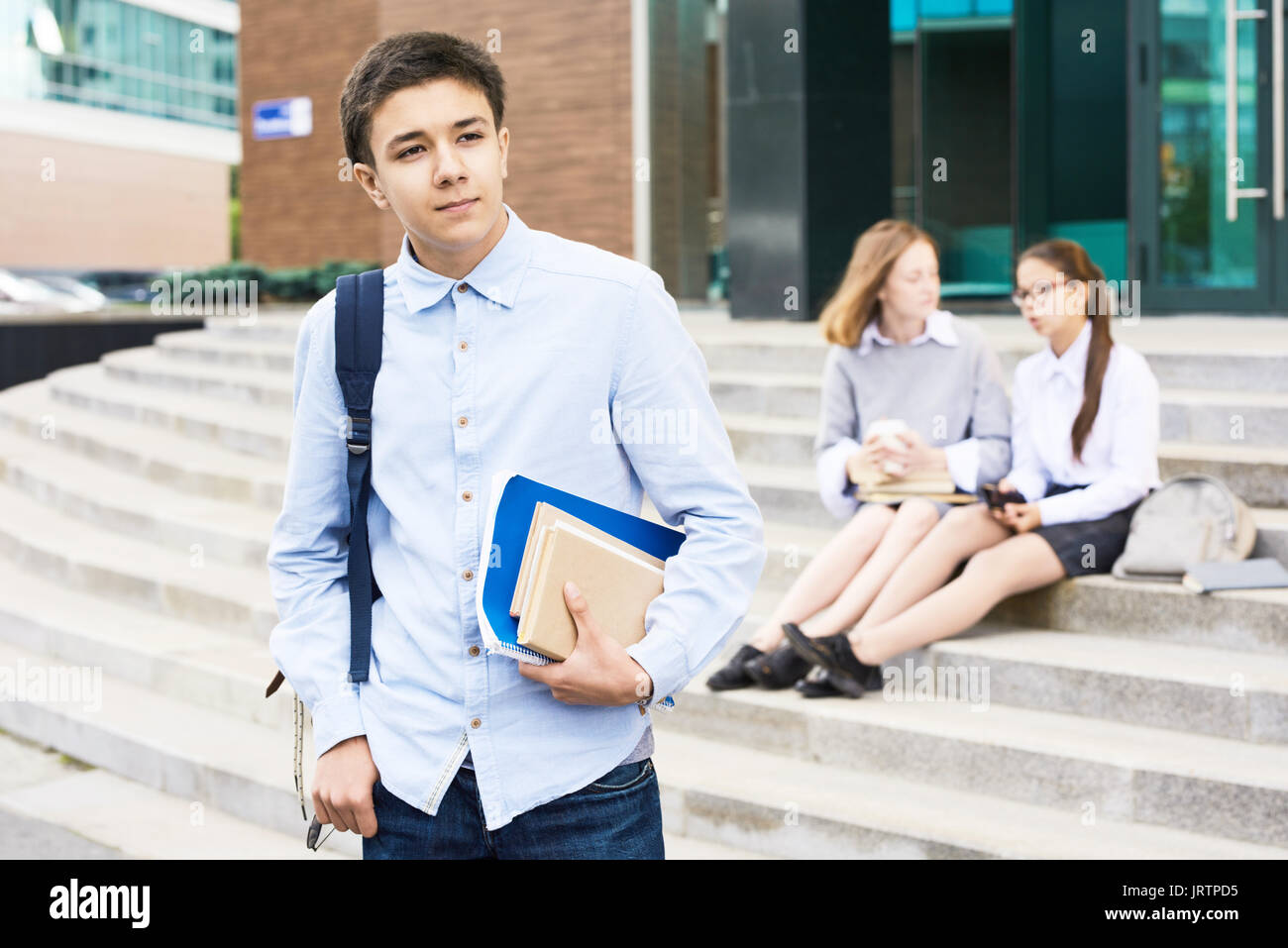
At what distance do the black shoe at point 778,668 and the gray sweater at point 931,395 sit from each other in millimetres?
637

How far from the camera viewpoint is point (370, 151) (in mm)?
1840

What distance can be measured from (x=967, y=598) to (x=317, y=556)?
3.10m

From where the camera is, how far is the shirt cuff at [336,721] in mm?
1885

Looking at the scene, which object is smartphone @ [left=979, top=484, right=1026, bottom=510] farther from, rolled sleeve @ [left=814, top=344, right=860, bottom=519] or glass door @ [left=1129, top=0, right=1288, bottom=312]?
glass door @ [left=1129, top=0, right=1288, bottom=312]

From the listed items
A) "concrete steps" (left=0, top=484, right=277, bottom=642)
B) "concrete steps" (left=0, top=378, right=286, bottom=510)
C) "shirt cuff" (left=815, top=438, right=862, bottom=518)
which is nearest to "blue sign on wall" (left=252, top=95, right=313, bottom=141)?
"concrete steps" (left=0, top=378, right=286, bottom=510)

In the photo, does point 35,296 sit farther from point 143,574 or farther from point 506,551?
point 506,551

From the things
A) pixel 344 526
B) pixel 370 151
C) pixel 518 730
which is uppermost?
pixel 370 151

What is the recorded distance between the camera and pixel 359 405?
1863 millimetres

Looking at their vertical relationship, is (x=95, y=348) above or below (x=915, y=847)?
above

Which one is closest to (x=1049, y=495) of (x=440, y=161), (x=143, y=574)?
(x=440, y=161)
